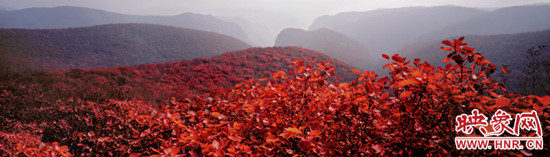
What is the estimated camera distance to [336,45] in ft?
186

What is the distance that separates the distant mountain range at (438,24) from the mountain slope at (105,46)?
45802mm

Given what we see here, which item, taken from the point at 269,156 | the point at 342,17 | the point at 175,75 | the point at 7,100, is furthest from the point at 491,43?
the point at 342,17

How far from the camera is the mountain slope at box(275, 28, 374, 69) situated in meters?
45.4

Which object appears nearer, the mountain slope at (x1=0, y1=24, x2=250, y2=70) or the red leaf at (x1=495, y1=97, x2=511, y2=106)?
the red leaf at (x1=495, y1=97, x2=511, y2=106)

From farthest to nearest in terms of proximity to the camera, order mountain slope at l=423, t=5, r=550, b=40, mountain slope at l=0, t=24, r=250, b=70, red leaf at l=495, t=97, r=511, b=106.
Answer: mountain slope at l=423, t=5, r=550, b=40 < mountain slope at l=0, t=24, r=250, b=70 < red leaf at l=495, t=97, r=511, b=106

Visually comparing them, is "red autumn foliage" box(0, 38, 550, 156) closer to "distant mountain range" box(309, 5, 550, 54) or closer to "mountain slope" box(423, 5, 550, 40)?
"distant mountain range" box(309, 5, 550, 54)

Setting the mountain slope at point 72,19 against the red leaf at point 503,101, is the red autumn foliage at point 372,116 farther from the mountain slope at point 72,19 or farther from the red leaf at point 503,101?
the mountain slope at point 72,19

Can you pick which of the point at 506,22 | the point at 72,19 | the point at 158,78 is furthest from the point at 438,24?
the point at 72,19

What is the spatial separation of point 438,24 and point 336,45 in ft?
130

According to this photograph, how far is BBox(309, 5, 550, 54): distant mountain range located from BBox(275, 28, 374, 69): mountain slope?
7695 millimetres

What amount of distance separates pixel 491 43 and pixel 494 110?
117 feet

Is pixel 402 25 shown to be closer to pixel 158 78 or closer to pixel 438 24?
pixel 438 24

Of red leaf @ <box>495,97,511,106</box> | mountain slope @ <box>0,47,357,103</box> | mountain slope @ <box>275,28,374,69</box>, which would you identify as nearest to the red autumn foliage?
red leaf @ <box>495,97,511,106</box>

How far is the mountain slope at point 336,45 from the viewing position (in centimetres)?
4543
